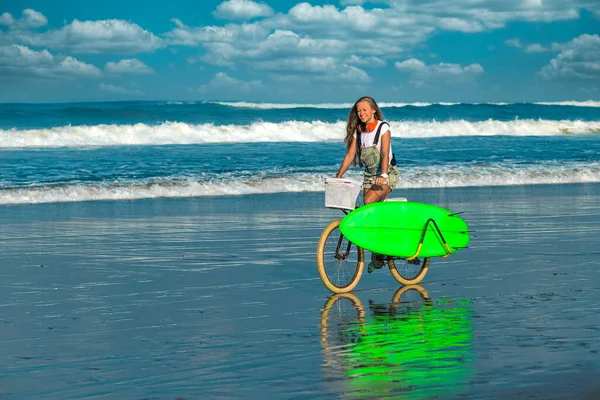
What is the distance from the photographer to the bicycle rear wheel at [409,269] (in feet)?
28.2

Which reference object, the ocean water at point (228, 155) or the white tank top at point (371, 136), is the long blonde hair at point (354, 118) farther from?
the ocean water at point (228, 155)

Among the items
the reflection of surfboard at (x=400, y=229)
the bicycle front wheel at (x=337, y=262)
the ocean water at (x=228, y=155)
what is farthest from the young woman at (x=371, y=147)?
the ocean water at (x=228, y=155)

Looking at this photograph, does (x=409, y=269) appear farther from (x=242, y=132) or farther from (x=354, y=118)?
(x=242, y=132)

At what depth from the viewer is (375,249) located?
8.23 meters

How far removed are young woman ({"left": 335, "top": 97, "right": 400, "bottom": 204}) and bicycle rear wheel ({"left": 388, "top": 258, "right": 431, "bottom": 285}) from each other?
74cm

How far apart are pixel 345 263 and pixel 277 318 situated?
2213 millimetres

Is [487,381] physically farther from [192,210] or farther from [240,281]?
[192,210]

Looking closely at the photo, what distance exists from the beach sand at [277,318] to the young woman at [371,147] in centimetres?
104

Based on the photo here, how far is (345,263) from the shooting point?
9.21 m

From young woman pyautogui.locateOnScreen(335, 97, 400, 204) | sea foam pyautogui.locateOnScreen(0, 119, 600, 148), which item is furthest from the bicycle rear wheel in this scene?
sea foam pyautogui.locateOnScreen(0, 119, 600, 148)

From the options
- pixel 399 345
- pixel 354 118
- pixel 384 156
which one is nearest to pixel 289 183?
pixel 354 118

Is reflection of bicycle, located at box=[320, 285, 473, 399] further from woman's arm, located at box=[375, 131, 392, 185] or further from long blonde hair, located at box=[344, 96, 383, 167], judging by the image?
long blonde hair, located at box=[344, 96, 383, 167]

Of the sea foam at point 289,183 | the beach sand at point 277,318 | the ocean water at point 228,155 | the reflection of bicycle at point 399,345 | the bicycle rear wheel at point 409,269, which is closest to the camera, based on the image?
the reflection of bicycle at point 399,345

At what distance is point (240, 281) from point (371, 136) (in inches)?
80.0
